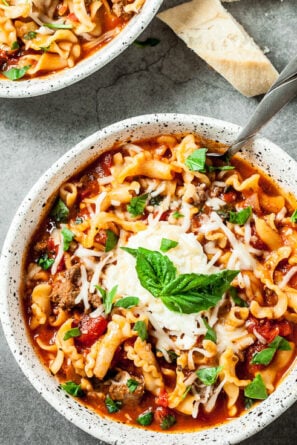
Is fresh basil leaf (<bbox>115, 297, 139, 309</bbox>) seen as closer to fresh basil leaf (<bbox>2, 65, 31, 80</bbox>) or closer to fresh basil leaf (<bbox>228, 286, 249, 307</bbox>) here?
fresh basil leaf (<bbox>228, 286, 249, 307</bbox>)

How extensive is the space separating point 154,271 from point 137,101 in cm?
167

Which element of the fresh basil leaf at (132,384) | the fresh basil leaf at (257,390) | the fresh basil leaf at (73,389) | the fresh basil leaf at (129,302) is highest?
the fresh basil leaf at (129,302)

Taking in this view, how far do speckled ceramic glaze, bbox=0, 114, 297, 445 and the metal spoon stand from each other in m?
0.11

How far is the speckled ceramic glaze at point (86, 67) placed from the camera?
5.52 meters

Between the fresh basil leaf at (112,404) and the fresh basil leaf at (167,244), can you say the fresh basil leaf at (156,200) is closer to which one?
the fresh basil leaf at (167,244)

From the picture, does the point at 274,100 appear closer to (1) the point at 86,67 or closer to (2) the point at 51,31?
(1) the point at 86,67

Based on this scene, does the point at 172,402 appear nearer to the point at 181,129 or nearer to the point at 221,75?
the point at 181,129

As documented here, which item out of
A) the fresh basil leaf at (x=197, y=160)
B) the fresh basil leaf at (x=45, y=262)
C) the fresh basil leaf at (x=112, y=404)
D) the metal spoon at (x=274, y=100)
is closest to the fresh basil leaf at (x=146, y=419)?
the fresh basil leaf at (x=112, y=404)

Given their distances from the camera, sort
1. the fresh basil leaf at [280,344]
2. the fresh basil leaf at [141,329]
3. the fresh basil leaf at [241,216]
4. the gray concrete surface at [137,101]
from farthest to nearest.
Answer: the gray concrete surface at [137,101]
the fresh basil leaf at [241,216]
the fresh basil leaf at [280,344]
the fresh basil leaf at [141,329]

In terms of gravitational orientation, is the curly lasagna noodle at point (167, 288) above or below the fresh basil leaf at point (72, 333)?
above

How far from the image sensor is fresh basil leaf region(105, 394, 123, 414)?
514cm

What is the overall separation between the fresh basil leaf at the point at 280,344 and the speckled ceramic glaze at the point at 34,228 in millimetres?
159

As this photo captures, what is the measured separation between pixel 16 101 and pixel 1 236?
1.07m

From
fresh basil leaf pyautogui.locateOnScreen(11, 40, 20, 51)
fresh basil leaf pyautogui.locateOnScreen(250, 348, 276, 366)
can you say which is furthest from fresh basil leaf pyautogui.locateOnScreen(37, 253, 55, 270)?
fresh basil leaf pyautogui.locateOnScreen(11, 40, 20, 51)
